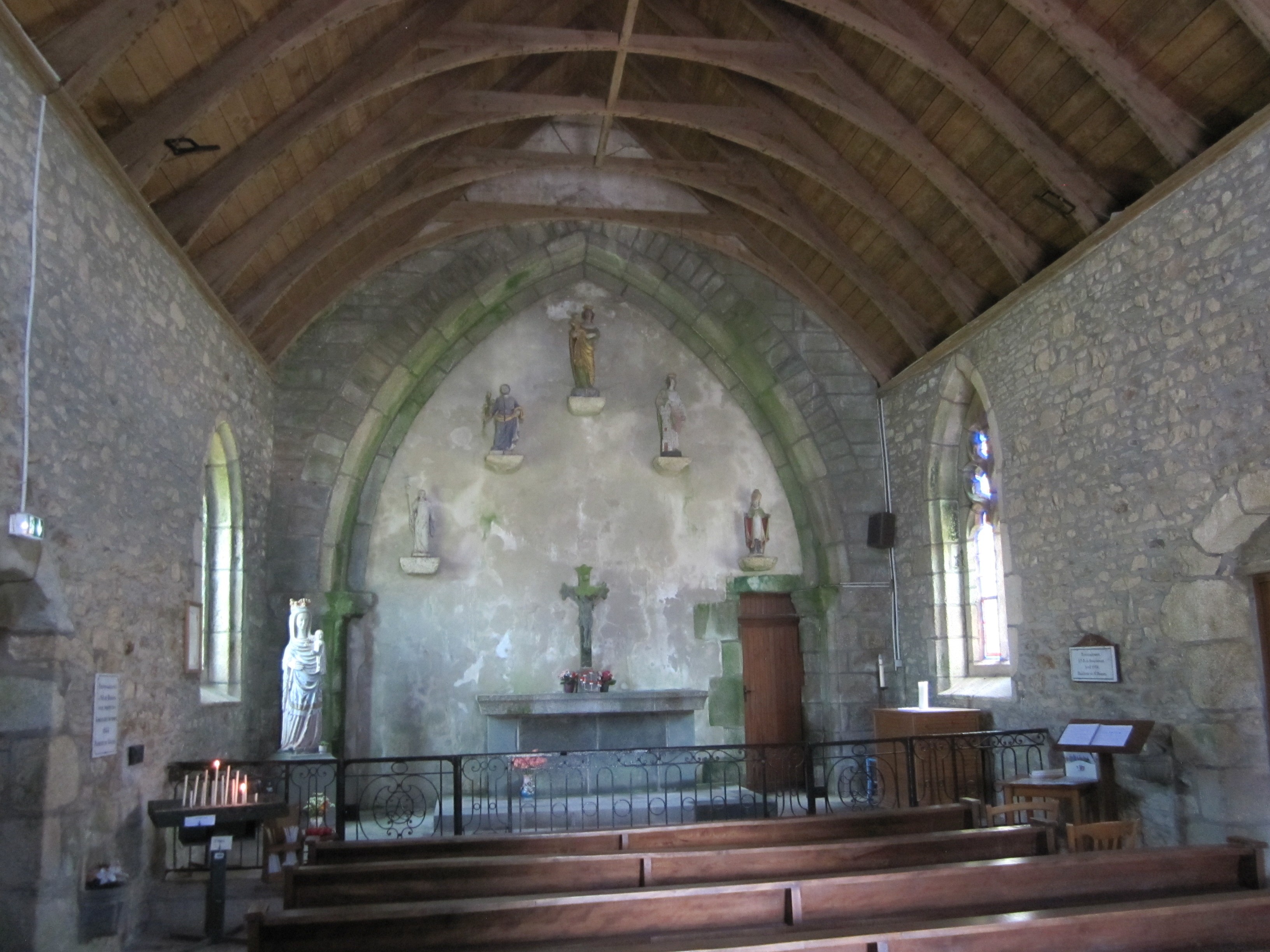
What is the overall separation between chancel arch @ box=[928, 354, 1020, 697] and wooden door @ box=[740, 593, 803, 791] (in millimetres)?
1791

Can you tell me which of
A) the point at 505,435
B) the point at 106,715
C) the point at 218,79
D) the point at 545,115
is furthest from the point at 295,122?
the point at 505,435

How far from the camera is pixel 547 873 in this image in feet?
15.2

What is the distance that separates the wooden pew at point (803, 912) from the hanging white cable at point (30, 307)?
288 centimetres

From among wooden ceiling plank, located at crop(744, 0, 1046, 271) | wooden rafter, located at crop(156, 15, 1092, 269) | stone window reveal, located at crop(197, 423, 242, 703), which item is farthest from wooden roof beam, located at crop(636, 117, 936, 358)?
stone window reveal, located at crop(197, 423, 242, 703)

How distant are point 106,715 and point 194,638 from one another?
1.74 metres

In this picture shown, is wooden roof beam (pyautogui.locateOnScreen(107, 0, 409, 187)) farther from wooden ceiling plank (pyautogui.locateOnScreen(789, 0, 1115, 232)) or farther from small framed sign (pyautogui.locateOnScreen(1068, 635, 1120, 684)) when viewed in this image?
small framed sign (pyautogui.locateOnScreen(1068, 635, 1120, 684))

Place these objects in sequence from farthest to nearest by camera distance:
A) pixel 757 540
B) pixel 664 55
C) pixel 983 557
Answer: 1. pixel 757 540
2. pixel 983 557
3. pixel 664 55

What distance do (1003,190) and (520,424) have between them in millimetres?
5327

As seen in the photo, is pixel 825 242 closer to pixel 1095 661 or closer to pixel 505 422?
pixel 505 422

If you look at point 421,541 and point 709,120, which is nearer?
point 709,120

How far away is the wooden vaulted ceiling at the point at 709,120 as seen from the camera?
659 centimetres

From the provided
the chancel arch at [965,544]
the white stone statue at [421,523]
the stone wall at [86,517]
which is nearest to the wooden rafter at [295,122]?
the stone wall at [86,517]

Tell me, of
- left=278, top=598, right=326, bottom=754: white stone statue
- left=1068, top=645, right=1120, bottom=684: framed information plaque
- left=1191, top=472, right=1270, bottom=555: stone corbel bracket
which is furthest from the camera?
left=278, top=598, right=326, bottom=754: white stone statue

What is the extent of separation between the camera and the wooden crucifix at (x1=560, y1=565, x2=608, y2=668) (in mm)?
10953
